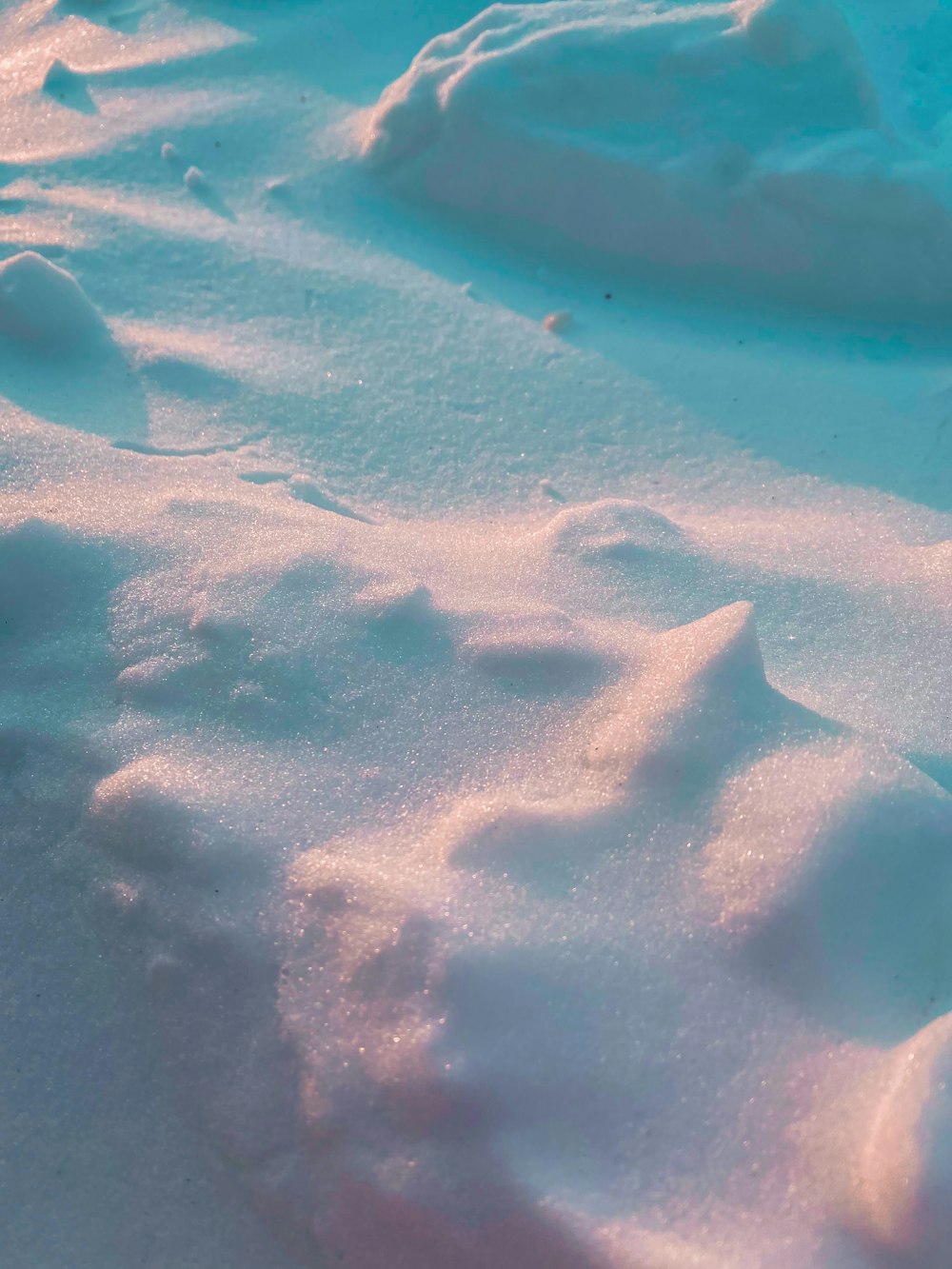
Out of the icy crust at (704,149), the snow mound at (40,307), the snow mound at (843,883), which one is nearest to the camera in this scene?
the snow mound at (843,883)

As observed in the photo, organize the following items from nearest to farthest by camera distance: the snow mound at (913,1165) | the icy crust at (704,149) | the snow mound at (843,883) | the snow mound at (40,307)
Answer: the snow mound at (913,1165) < the snow mound at (843,883) < the snow mound at (40,307) < the icy crust at (704,149)

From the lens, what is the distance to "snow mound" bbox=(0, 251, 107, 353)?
1.65 meters

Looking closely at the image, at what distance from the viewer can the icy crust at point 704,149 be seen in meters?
1.90

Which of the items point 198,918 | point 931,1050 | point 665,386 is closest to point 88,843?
point 198,918

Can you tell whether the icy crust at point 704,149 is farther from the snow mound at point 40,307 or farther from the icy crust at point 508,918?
the icy crust at point 508,918

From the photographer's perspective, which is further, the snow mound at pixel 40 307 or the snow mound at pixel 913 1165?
the snow mound at pixel 40 307

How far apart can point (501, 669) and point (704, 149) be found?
1.32 metres

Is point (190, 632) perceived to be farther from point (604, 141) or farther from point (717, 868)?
point (604, 141)

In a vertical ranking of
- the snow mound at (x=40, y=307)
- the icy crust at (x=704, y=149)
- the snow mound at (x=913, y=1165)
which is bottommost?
the snow mound at (x=913, y=1165)

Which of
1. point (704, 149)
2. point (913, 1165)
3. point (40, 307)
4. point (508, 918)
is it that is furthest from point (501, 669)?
point (704, 149)

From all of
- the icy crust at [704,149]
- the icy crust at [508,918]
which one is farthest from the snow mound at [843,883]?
the icy crust at [704,149]

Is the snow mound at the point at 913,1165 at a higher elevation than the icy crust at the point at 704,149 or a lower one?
lower

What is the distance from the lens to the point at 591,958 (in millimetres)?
891

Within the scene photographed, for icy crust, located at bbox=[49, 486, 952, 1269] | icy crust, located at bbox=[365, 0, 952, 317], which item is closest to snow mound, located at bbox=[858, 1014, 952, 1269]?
icy crust, located at bbox=[49, 486, 952, 1269]
